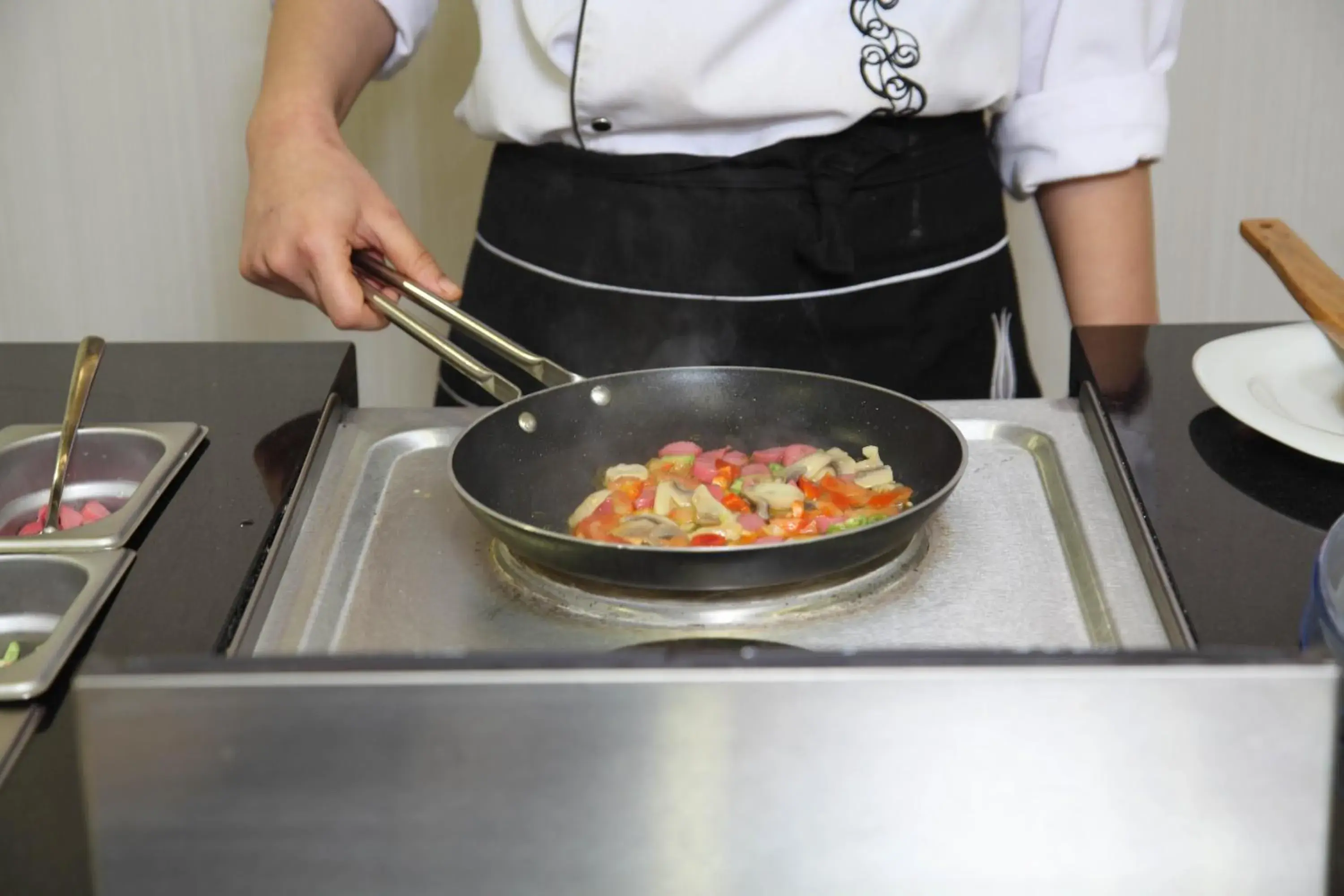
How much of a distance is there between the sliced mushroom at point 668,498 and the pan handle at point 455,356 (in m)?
0.12

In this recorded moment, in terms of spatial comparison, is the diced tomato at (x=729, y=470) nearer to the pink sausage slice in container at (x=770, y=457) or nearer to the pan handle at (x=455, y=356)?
the pink sausage slice in container at (x=770, y=457)

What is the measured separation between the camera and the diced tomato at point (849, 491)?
0.82 meters

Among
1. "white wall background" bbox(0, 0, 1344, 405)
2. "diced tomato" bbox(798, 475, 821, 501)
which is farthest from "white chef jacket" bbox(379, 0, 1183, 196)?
"white wall background" bbox(0, 0, 1344, 405)

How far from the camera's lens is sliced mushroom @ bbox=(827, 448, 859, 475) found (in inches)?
33.3

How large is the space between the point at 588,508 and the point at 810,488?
13 cm

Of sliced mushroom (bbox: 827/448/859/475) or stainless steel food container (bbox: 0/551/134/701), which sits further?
sliced mushroom (bbox: 827/448/859/475)

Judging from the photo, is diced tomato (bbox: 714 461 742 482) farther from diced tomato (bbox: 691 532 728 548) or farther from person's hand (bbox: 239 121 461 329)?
person's hand (bbox: 239 121 461 329)

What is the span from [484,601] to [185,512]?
Answer: 0.67 ft

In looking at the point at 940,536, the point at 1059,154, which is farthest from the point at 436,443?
the point at 1059,154

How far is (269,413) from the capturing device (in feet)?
3.16

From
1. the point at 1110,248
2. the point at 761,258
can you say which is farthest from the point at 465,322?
the point at 1110,248

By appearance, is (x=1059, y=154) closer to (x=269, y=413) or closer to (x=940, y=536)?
(x=940, y=536)

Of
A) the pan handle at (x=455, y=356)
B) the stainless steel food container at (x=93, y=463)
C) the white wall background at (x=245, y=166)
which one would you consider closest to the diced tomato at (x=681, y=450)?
the pan handle at (x=455, y=356)

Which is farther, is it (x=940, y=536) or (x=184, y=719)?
(x=940, y=536)
